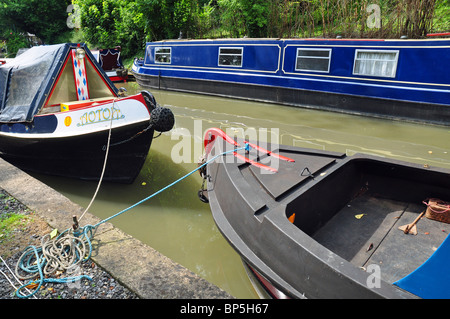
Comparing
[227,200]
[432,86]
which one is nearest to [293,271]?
[227,200]

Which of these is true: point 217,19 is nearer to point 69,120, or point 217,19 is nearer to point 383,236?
point 69,120

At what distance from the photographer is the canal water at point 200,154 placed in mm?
3676

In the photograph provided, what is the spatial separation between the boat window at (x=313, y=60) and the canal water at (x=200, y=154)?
1.27 meters

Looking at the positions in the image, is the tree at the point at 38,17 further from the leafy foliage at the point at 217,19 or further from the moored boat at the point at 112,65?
the moored boat at the point at 112,65

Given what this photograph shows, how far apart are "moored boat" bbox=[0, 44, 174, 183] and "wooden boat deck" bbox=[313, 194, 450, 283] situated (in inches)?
113

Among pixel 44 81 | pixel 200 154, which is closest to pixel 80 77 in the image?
pixel 44 81

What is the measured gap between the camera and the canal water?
3.68 metres

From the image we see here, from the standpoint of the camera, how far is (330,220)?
3332mm

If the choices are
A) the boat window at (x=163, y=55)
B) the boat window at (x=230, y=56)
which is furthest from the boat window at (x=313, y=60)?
the boat window at (x=163, y=55)

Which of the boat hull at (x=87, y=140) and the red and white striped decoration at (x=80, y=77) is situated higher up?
the red and white striped decoration at (x=80, y=77)

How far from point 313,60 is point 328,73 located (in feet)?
2.09

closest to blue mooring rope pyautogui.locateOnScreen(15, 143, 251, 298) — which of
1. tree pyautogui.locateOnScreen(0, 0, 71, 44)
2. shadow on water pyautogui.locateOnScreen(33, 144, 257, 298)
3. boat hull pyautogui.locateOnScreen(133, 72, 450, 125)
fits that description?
shadow on water pyautogui.locateOnScreen(33, 144, 257, 298)

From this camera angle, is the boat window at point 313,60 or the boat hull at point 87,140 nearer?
the boat hull at point 87,140
